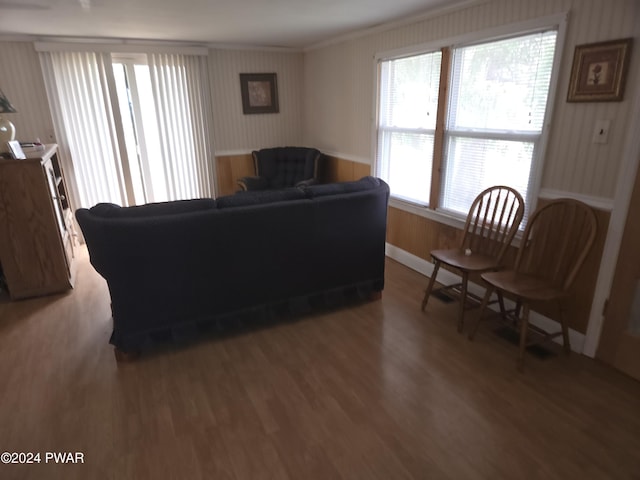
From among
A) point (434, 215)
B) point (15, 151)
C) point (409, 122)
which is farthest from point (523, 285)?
point (15, 151)

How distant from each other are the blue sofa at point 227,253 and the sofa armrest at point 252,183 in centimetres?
224

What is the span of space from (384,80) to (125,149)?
3252 millimetres

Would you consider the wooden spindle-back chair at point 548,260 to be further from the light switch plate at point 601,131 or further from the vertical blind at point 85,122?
the vertical blind at point 85,122

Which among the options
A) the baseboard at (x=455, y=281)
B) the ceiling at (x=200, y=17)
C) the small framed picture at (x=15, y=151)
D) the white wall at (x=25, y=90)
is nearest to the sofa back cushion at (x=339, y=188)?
the baseboard at (x=455, y=281)

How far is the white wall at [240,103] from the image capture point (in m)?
5.12

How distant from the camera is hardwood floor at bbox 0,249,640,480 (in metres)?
1.77

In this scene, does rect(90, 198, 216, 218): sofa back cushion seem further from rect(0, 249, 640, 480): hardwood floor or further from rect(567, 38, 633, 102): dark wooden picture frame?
rect(567, 38, 633, 102): dark wooden picture frame

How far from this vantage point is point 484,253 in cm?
293

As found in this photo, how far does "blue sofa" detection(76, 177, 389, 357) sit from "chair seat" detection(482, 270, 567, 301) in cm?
93

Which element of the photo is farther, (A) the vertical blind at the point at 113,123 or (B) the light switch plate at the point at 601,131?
(A) the vertical blind at the point at 113,123

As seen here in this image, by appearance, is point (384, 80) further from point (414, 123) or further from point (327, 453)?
point (327, 453)

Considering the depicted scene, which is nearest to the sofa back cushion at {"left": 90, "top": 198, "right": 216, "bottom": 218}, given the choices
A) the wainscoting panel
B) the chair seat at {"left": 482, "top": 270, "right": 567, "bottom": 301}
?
the chair seat at {"left": 482, "top": 270, "right": 567, "bottom": 301}

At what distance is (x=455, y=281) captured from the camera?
3414 millimetres

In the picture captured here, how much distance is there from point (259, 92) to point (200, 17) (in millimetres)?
2058
